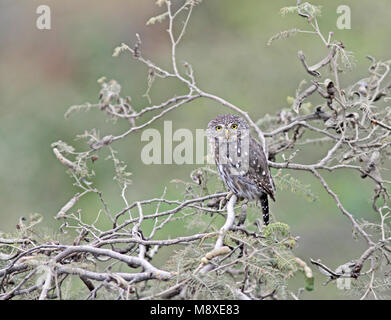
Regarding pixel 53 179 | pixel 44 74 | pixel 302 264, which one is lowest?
pixel 302 264

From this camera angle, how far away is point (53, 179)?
8094 mm

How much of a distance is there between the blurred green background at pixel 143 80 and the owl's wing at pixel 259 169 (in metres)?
2.63

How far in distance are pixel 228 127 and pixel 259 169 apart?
0.34 meters

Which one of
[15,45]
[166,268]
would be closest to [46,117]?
[15,45]

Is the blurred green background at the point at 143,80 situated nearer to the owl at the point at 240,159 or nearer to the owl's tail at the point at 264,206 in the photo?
the owl's tail at the point at 264,206

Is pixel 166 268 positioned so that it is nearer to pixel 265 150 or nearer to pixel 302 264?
pixel 302 264

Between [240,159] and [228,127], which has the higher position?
[228,127]

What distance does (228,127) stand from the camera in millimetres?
4148

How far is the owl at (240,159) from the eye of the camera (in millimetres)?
4023

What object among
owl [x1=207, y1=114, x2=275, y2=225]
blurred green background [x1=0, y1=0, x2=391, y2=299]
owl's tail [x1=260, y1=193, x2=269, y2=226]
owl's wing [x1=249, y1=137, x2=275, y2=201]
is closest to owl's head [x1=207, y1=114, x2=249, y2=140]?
owl [x1=207, y1=114, x2=275, y2=225]

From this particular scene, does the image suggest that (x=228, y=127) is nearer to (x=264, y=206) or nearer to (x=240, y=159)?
(x=240, y=159)

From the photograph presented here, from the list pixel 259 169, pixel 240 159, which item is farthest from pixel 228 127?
pixel 259 169

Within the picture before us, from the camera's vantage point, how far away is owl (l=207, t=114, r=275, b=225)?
402 cm
